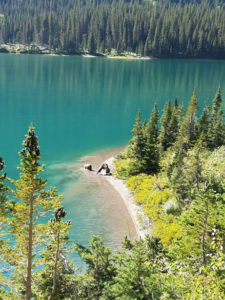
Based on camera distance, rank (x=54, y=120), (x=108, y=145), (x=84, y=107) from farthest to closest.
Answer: (x=84, y=107) → (x=54, y=120) → (x=108, y=145)

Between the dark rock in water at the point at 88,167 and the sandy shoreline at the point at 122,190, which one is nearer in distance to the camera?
the sandy shoreline at the point at 122,190

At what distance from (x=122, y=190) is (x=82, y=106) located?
181ft

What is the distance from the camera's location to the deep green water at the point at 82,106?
42344 millimetres

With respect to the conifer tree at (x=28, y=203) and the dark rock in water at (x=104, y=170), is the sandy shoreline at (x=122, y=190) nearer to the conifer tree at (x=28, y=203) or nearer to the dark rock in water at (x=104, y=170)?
the dark rock in water at (x=104, y=170)

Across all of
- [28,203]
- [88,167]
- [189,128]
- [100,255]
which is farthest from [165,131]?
[28,203]

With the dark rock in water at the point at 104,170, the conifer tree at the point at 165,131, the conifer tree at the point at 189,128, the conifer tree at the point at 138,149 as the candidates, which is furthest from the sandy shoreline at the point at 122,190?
the conifer tree at the point at 189,128

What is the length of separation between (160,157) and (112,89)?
7784 cm

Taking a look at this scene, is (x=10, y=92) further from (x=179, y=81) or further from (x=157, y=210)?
(x=157, y=210)

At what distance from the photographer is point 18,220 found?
15297 mm

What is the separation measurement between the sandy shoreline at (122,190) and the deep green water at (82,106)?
1788 mm

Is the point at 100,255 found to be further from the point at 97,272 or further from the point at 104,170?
the point at 104,170

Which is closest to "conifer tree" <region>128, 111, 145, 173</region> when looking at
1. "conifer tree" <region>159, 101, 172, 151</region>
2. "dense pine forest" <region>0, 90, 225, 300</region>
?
"conifer tree" <region>159, 101, 172, 151</region>

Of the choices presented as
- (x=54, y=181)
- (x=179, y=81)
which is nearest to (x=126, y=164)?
(x=54, y=181)

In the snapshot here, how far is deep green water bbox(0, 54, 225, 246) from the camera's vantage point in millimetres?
42344
